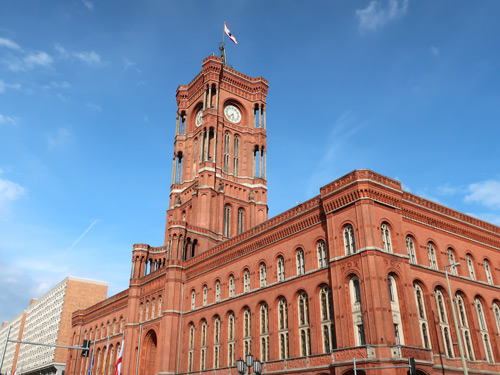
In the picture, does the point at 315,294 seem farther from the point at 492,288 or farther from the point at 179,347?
the point at 179,347

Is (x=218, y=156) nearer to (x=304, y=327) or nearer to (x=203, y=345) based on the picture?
(x=203, y=345)

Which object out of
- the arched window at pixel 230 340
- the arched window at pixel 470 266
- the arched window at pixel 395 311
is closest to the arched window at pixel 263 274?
the arched window at pixel 230 340

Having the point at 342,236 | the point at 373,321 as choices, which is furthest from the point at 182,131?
the point at 373,321

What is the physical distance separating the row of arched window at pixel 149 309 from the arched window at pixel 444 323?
32.0 metres

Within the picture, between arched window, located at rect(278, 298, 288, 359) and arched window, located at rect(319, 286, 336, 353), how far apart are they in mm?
4431

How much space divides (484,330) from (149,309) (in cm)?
3774

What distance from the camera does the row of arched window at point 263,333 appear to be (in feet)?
114

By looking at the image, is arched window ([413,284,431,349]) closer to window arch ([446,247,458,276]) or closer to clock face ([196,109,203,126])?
window arch ([446,247,458,276])

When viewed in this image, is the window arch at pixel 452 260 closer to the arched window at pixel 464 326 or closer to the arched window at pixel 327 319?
the arched window at pixel 464 326

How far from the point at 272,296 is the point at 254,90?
1733 inches

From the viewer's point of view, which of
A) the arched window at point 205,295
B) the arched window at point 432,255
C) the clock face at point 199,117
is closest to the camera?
the arched window at point 432,255

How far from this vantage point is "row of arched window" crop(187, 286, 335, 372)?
3484 cm

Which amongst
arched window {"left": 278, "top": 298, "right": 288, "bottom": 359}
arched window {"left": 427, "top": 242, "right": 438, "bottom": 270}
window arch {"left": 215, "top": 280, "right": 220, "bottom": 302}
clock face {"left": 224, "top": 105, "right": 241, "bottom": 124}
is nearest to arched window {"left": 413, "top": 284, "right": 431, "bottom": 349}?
arched window {"left": 427, "top": 242, "right": 438, "bottom": 270}

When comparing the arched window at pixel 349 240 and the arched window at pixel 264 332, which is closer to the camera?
the arched window at pixel 349 240
